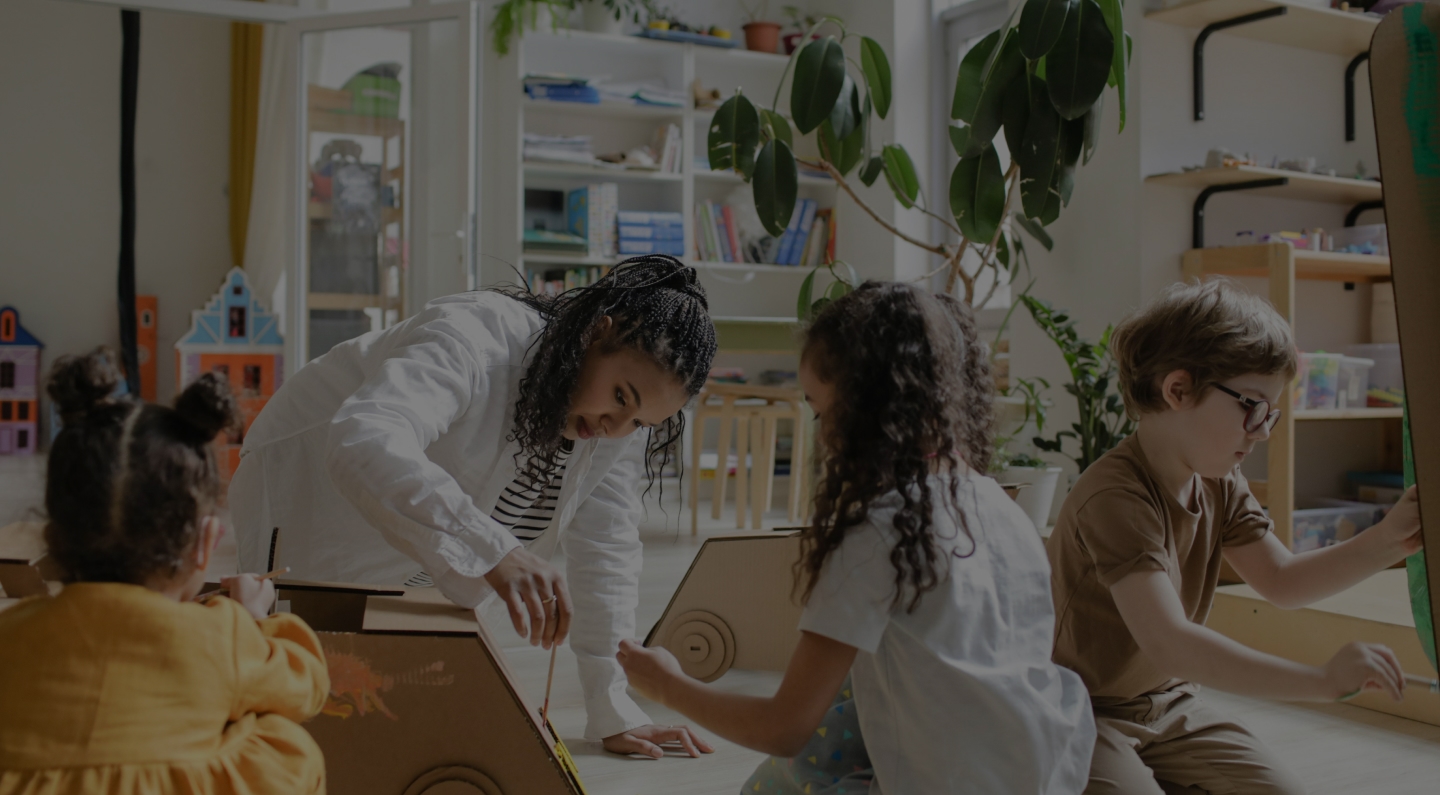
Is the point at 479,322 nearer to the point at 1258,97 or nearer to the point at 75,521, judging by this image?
the point at 75,521

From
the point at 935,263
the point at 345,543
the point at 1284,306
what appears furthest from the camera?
the point at 935,263

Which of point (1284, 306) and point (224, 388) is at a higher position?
point (1284, 306)

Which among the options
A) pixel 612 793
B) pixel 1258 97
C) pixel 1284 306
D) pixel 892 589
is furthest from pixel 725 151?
pixel 892 589

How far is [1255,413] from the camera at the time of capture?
1.18 metres

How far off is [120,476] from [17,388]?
6307 mm

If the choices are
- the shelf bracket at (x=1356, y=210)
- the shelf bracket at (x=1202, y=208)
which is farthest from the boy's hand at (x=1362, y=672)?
the shelf bracket at (x=1356, y=210)

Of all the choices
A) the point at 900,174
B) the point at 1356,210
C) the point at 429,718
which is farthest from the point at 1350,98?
the point at 429,718

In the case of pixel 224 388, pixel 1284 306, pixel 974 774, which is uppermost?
pixel 1284 306

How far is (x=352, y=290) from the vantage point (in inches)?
162

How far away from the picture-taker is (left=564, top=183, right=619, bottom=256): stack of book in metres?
4.66

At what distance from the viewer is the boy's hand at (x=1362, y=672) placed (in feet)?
2.95

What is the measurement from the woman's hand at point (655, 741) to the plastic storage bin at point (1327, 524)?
192 centimetres

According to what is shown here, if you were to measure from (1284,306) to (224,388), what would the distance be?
2622mm

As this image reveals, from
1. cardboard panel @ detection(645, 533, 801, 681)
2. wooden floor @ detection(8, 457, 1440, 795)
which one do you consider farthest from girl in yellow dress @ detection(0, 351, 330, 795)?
cardboard panel @ detection(645, 533, 801, 681)
